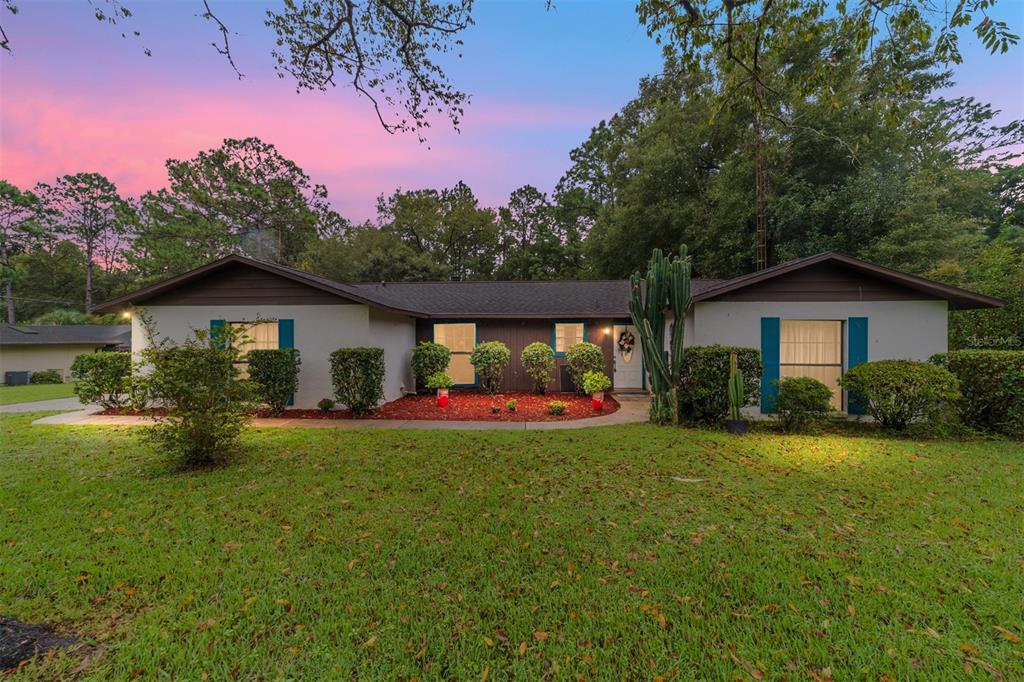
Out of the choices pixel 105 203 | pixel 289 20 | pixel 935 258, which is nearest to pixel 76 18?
pixel 289 20

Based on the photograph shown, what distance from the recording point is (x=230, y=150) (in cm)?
3012

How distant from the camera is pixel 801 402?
7.07 metres

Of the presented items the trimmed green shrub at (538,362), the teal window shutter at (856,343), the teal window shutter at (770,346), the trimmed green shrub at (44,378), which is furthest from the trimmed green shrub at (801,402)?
the trimmed green shrub at (44,378)

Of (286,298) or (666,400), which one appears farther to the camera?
(286,298)

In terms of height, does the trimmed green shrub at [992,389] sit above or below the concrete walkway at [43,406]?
above

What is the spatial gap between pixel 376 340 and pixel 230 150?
30.9 metres

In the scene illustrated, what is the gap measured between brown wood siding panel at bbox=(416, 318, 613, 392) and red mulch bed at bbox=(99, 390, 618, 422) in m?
1.05

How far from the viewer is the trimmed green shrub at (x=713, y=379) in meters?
7.38

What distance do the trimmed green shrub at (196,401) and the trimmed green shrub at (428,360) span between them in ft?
17.8

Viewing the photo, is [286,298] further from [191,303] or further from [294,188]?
[294,188]

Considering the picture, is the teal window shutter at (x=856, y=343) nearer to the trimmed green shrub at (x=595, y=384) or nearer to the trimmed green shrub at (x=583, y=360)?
the trimmed green shrub at (x=595, y=384)

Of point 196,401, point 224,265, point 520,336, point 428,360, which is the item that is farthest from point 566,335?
point 196,401

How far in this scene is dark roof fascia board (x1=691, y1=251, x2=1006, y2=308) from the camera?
7.55m

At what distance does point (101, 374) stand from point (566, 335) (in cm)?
1132
